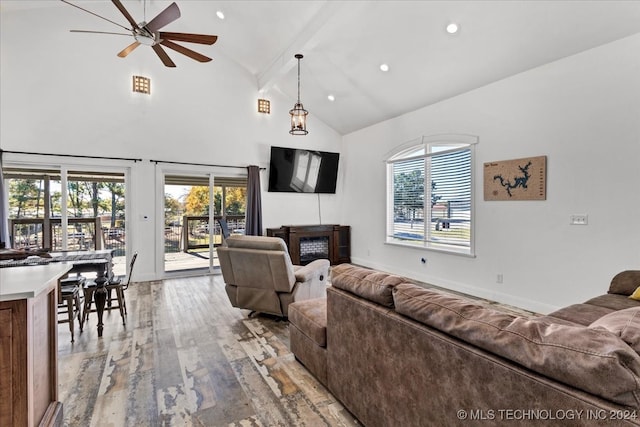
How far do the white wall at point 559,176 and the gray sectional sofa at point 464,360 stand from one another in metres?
1.55

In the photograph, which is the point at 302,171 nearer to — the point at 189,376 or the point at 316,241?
the point at 316,241

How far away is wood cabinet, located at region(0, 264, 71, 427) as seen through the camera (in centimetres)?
142

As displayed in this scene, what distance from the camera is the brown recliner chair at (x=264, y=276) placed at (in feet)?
11.2

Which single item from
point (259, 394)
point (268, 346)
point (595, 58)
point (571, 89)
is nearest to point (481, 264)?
point (571, 89)

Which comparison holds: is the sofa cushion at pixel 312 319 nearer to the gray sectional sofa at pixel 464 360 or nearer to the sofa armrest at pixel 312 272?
the gray sectional sofa at pixel 464 360

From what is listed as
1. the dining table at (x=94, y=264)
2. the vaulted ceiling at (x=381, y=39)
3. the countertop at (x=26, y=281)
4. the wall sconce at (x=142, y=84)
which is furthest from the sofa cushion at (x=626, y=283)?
the wall sconce at (x=142, y=84)

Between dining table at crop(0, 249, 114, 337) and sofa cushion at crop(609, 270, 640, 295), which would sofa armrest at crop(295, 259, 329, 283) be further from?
sofa cushion at crop(609, 270, 640, 295)

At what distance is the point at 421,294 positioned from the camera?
5.07 feet

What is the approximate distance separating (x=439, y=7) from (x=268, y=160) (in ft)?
13.8

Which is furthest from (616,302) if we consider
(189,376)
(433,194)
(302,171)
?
(302,171)

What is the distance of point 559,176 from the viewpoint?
3.70m

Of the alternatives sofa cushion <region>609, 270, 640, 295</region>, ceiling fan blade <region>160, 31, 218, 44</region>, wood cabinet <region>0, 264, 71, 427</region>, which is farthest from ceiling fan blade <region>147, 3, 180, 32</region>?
sofa cushion <region>609, 270, 640, 295</region>

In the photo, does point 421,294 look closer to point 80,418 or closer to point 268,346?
point 268,346

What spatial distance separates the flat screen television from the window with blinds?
1.63 m
